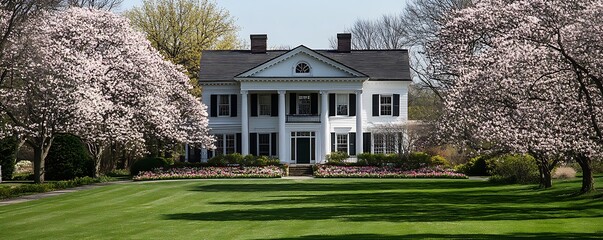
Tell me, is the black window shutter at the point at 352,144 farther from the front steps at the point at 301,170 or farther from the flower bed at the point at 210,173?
the flower bed at the point at 210,173

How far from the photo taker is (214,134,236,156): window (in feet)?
188

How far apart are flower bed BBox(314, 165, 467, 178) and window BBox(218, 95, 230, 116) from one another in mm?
8904

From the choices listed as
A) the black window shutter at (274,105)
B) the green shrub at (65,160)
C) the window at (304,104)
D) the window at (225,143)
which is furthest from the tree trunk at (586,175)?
the window at (225,143)

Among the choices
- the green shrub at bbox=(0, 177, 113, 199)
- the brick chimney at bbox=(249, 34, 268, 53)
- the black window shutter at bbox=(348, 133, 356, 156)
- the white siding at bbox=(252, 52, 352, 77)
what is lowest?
the green shrub at bbox=(0, 177, 113, 199)

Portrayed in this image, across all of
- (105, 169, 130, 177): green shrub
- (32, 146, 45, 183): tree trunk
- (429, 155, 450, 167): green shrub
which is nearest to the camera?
(32, 146, 45, 183): tree trunk

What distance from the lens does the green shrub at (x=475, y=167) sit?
1939 inches

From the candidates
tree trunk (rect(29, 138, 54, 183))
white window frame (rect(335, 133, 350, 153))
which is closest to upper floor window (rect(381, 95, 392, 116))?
white window frame (rect(335, 133, 350, 153))

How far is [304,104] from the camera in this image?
57.2 metres

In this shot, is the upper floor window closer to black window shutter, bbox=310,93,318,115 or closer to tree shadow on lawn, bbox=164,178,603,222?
black window shutter, bbox=310,93,318,115

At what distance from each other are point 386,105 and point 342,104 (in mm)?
2952

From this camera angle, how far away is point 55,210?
25281mm

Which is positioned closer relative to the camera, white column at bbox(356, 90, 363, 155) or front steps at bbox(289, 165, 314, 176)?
front steps at bbox(289, 165, 314, 176)

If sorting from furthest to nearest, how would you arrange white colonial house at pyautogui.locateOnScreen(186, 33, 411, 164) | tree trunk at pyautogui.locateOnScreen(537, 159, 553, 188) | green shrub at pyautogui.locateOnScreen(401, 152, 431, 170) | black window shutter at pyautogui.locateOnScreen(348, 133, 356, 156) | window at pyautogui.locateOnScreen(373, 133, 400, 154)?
black window shutter at pyautogui.locateOnScreen(348, 133, 356, 156), window at pyautogui.locateOnScreen(373, 133, 400, 154), white colonial house at pyautogui.locateOnScreen(186, 33, 411, 164), green shrub at pyautogui.locateOnScreen(401, 152, 431, 170), tree trunk at pyautogui.locateOnScreen(537, 159, 553, 188)

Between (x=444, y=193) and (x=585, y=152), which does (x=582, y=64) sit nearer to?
(x=585, y=152)
